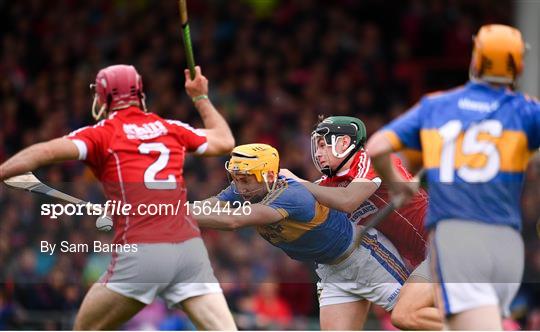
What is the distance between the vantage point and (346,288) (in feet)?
24.3

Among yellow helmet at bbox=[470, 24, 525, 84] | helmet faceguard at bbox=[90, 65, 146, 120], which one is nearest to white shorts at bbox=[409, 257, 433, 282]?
helmet faceguard at bbox=[90, 65, 146, 120]

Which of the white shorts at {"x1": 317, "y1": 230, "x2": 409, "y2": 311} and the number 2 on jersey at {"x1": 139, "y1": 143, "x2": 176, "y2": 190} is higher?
the number 2 on jersey at {"x1": 139, "y1": 143, "x2": 176, "y2": 190}

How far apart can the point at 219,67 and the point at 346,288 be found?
722 cm

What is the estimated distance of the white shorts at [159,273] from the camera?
20.5ft

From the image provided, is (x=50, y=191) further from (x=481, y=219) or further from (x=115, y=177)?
(x=481, y=219)

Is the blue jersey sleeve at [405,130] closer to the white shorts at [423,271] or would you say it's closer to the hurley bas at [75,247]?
the white shorts at [423,271]

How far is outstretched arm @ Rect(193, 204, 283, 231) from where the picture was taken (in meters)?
6.89

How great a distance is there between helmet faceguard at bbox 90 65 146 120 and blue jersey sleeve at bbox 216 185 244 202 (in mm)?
894

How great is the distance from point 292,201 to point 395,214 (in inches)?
27.9

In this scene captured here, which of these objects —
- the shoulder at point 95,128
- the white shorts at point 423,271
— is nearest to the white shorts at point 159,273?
the shoulder at point 95,128

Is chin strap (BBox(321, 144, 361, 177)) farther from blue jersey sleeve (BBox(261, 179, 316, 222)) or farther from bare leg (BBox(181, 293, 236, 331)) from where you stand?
bare leg (BBox(181, 293, 236, 331))

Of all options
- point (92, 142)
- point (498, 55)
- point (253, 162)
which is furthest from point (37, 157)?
point (498, 55)

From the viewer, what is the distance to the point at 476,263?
203 inches

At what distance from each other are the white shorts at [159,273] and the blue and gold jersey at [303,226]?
764 mm
